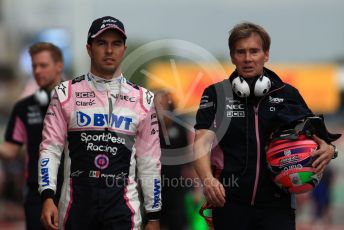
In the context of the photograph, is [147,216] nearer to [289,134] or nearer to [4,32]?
[289,134]

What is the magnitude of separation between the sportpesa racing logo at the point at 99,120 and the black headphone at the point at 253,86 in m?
0.82

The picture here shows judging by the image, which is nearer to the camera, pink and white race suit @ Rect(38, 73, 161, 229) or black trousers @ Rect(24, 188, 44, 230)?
pink and white race suit @ Rect(38, 73, 161, 229)

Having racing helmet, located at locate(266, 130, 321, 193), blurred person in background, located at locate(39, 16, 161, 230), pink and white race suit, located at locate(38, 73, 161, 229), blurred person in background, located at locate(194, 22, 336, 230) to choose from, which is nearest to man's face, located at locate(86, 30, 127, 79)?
blurred person in background, located at locate(39, 16, 161, 230)

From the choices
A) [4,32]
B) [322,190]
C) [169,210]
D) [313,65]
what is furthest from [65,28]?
[169,210]

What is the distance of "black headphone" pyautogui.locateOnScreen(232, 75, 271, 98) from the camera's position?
19.9 feet

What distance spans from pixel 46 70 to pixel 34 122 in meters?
0.51

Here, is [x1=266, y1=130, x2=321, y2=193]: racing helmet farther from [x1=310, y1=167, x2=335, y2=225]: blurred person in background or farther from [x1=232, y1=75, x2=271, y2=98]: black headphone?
[x1=310, y1=167, x2=335, y2=225]: blurred person in background

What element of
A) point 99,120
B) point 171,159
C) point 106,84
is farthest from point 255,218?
point 171,159

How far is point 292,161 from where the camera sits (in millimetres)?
5949

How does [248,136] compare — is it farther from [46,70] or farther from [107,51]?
[46,70]

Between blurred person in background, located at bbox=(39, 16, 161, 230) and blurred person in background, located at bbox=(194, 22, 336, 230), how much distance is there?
0.41 metres

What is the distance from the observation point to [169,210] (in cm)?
967

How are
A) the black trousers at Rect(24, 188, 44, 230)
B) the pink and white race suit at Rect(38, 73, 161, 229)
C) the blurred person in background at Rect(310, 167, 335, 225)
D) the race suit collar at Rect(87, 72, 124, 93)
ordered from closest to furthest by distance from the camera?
1. the pink and white race suit at Rect(38, 73, 161, 229)
2. the race suit collar at Rect(87, 72, 124, 93)
3. the black trousers at Rect(24, 188, 44, 230)
4. the blurred person in background at Rect(310, 167, 335, 225)

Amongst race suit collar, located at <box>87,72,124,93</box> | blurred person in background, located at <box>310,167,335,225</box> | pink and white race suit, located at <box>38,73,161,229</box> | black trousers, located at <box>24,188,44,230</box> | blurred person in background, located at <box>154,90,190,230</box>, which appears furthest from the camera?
blurred person in background, located at <box>310,167,335,225</box>
